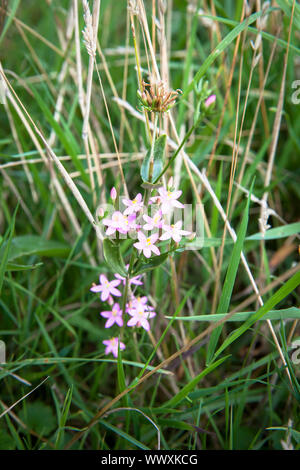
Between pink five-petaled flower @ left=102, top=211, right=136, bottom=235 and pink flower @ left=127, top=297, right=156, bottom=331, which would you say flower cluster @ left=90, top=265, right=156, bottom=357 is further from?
pink five-petaled flower @ left=102, top=211, right=136, bottom=235

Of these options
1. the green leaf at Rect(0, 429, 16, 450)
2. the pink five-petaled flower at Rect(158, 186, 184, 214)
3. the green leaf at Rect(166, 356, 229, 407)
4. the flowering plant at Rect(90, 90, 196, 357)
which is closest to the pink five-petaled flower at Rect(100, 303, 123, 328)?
the flowering plant at Rect(90, 90, 196, 357)

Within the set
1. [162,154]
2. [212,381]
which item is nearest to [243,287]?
[212,381]

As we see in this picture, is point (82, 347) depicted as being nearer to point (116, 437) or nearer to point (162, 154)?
point (116, 437)

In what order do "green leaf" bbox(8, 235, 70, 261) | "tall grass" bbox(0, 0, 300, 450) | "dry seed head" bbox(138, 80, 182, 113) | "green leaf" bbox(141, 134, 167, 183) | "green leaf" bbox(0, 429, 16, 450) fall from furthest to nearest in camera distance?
1. "green leaf" bbox(8, 235, 70, 261)
2. "green leaf" bbox(0, 429, 16, 450)
3. "tall grass" bbox(0, 0, 300, 450)
4. "green leaf" bbox(141, 134, 167, 183)
5. "dry seed head" bbox(138, 80, 182, 113)

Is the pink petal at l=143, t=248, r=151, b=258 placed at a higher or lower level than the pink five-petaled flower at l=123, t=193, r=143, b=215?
lower

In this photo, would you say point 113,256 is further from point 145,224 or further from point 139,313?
point 139,313
